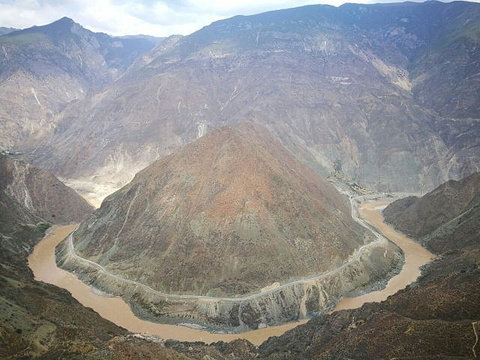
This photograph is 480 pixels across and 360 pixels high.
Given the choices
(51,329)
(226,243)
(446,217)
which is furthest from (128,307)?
(446,217)

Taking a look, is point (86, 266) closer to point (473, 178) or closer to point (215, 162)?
point (215, 162)

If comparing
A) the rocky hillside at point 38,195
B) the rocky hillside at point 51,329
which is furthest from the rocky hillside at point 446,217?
the rocky hillside at point 38,195

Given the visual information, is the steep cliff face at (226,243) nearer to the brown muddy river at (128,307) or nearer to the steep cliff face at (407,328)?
the brown muddy river at (128,307)

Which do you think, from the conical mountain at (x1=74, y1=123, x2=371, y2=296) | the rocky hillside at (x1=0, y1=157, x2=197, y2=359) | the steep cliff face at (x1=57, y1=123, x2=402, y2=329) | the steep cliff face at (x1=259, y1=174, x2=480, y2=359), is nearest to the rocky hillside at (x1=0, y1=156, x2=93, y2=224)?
the conical mountain at (x1=74, y1=123, x2=371, y2=296)

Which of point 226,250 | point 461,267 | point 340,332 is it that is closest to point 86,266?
point 226,250

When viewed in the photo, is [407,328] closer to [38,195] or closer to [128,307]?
[128,307]

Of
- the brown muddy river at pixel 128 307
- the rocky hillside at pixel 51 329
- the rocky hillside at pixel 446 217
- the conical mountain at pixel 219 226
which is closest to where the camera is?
the rocky hillside at pixel 51 329

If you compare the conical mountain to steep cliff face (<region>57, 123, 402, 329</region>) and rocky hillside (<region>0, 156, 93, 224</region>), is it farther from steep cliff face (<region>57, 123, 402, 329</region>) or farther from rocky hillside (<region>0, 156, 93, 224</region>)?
rocky hillside (<region>0, 156, 93, 224</region>)
